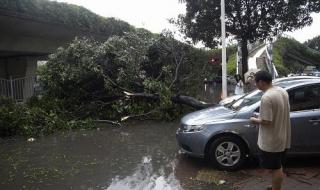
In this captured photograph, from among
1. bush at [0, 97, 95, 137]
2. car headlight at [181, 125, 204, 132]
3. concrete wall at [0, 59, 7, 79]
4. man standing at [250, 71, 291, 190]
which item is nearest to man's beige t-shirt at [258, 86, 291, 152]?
man standing at [250, 71, 291, 190]

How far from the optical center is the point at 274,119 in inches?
203

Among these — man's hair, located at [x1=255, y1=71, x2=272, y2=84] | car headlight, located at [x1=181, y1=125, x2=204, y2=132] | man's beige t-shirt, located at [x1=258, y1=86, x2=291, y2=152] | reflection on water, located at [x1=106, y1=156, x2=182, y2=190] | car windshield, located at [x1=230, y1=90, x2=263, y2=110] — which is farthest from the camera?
car windshield, located at [x1=230, y1=90, x2=263, y2=110]

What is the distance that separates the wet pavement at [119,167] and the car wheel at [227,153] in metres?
0.15

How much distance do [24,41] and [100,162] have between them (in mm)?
13323

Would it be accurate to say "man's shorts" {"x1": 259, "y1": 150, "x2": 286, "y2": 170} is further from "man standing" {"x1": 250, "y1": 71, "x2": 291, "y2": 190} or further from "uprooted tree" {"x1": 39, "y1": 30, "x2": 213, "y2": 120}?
"uprooted tree" {"x1": 39, "y1": 30, "x2": 213, "y2": 120}

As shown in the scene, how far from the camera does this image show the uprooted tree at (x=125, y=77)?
13.5 m

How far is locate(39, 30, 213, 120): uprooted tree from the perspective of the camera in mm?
13539

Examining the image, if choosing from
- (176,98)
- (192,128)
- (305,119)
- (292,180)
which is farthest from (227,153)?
(176,98)

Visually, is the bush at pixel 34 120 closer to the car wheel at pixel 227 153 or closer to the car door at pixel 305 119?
the car wheel at pixel 227 153

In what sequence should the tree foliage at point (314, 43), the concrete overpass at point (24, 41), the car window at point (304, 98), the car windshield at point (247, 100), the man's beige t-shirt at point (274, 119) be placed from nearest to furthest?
the man's beige t-shirt at point (274, 119), the car window at point (304, 98), the car windshield at point (247, 100), the concrete overpass at point (24, 41), the tree foliage at point (314, 43)

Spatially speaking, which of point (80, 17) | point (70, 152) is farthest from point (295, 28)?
point (70, 152)

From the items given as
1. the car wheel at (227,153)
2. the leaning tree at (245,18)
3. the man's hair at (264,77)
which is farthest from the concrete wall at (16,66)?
the man's hair at (264,77)

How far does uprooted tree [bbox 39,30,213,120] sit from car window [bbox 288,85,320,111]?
619 centimetres

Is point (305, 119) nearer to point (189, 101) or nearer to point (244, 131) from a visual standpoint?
Answer: point (244, 131)
